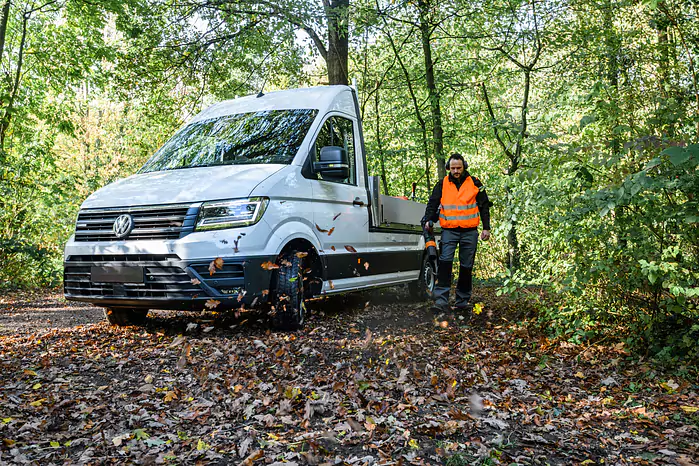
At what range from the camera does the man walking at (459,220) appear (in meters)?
7.01

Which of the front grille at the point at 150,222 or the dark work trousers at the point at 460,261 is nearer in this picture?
the front grille at the point at 150,222

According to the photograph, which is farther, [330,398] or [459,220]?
[459,220]

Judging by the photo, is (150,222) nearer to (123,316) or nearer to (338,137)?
(123,316)

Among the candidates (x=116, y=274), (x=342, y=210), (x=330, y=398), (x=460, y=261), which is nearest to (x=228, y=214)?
(x=116, y=274)

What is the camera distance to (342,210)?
647 centimetres

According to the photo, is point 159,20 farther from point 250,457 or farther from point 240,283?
point 250,457

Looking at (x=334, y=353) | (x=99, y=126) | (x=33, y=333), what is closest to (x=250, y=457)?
(x=334, y=353)

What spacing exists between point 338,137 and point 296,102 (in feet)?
2.11

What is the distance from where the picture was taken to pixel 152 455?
2.92 meters

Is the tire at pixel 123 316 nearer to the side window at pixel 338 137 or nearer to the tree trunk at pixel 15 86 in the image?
the side window at pixel 338 137

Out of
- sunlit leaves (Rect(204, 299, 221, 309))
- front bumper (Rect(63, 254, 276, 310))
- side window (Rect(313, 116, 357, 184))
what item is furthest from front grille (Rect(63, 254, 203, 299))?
side window (Rect(313, 116, 357, 184))

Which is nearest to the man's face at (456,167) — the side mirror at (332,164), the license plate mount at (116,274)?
the side mirror at (332,164)

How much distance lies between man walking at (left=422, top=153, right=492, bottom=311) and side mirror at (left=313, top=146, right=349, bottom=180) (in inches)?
69.6

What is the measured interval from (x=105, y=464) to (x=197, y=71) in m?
12.0
